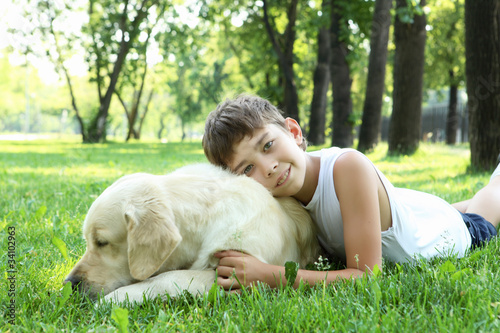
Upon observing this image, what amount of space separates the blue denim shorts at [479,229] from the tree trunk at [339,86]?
10.8 meters

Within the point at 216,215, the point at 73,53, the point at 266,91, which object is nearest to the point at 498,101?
the point at 216,215

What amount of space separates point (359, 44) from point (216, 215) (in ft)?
43.8

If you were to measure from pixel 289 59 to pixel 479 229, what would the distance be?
684 inches

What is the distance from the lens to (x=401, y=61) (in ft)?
38.0

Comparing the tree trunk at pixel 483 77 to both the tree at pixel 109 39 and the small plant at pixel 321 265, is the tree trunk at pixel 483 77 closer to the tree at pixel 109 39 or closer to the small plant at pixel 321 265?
the small plant at pixel 321 265

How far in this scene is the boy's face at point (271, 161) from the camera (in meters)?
2.94

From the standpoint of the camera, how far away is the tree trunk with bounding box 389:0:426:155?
11531 mm

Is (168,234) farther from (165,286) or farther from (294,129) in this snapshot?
(294,129)

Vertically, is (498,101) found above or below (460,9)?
below

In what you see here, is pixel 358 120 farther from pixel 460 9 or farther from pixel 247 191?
pixel 460 9

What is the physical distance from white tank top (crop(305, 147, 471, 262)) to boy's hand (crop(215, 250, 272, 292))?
76 centimetres

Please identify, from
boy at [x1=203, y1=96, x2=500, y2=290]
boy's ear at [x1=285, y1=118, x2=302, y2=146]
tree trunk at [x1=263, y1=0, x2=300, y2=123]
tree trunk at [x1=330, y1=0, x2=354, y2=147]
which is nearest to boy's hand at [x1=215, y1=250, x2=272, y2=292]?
boy at [x1=203, y1=96, x2=500, y2=290]

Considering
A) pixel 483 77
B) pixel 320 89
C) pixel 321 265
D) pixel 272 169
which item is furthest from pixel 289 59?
pixel 321 265

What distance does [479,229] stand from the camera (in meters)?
3.67
